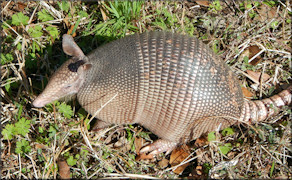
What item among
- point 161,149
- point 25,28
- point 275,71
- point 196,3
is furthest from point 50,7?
point 275,71

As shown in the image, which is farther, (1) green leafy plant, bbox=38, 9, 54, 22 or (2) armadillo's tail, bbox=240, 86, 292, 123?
(1) green leafy plant, bbox=38, 9, 54, 22

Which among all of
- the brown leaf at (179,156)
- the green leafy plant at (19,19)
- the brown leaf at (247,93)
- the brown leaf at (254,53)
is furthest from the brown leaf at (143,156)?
the green leafy plant at (19,19)

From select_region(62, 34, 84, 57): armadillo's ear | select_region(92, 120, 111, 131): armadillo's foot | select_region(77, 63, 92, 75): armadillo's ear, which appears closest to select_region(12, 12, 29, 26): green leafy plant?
select_region(62, 34, 84, 57): armadillo's ear

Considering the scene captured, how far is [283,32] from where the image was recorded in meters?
5.43

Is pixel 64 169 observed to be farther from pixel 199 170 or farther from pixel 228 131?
pixel 228 131

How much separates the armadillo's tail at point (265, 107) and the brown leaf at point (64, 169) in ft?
8.45

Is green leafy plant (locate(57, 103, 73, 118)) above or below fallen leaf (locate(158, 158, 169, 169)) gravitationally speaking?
above

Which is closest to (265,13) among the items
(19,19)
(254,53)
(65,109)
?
(254,53)

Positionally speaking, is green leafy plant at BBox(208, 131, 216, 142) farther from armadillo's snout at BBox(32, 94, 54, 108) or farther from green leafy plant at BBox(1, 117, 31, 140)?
green leafy plant at BBox(1, 117, 31, 140)

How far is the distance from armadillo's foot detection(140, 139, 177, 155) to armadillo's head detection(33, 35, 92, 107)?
1475mm

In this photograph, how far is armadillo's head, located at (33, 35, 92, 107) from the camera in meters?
3.99

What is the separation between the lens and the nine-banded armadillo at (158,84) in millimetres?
3883

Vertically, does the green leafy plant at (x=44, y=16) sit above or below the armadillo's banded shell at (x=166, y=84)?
above

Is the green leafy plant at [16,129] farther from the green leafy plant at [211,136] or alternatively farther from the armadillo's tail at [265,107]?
the armadillo's tail at [265,107]
